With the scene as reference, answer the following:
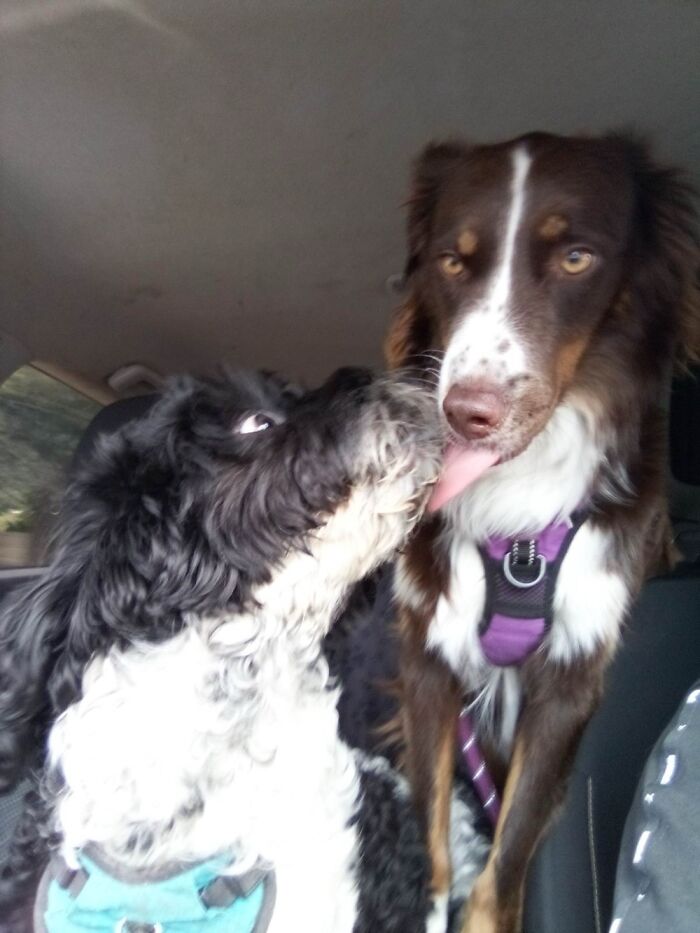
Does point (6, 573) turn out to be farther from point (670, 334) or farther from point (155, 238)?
point (670, 334)

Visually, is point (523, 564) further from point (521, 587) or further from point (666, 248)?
point (666, 248)

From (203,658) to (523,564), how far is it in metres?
0.81

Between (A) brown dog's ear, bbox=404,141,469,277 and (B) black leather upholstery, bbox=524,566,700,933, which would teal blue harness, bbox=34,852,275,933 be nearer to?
(B) black leather upholstery, bbox=524,566,700,933

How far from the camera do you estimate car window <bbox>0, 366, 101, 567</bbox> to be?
2769mm

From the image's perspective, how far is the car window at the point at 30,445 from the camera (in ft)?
9.09

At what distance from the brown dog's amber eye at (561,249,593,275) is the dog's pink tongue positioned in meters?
0.42

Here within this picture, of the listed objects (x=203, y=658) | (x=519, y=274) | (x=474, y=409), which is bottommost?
(x=203, y=658)

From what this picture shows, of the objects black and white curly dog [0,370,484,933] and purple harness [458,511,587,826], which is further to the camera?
purple harness [458,511,587,826]

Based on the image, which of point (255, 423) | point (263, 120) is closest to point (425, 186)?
point (263, 120)

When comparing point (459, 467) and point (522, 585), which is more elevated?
point (459, 467)

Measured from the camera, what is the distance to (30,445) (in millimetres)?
3080

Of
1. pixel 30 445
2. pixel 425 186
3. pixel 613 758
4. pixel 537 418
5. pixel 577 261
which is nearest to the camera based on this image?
pixel 537 418

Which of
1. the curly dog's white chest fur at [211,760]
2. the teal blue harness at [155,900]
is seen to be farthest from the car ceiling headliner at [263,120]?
the teal blue harness at [155,900]

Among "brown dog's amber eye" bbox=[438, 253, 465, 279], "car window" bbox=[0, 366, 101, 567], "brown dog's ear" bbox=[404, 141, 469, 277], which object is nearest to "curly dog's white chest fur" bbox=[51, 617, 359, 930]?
"brown dog's amber eye" bbox=[438, 253, 465, 279]
